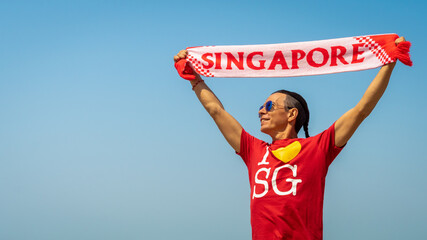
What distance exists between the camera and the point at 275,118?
5465mm

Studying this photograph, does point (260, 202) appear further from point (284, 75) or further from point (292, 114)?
point (284, 75)

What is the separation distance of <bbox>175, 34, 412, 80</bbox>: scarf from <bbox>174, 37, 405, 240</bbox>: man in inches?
16.2

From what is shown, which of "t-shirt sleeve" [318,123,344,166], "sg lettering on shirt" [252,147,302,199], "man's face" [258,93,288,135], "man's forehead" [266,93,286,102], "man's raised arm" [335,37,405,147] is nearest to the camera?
"man's raised arm" [335,37,405,147]

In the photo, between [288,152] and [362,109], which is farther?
[288,152]

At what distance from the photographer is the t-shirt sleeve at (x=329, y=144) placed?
509 cm

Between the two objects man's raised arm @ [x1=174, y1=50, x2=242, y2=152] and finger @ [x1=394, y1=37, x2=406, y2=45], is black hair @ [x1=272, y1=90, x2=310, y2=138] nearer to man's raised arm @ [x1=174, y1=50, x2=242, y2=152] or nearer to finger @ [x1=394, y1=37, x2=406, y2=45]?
man's raised arm @ [x1=174, y1=50, x2=242, y2=152]

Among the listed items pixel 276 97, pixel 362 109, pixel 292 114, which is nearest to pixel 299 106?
pixel 292 114

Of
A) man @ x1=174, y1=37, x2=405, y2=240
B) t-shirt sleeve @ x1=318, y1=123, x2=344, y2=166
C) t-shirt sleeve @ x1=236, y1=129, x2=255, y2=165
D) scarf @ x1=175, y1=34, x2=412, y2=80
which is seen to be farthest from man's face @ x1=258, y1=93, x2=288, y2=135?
scarf @ x1=175, y1=34, x2=412, y2=80

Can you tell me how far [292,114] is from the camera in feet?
18.2

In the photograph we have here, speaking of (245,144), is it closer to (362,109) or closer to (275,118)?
(275,118)

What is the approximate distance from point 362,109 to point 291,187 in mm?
1063

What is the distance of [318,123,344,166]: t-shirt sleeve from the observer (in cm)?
509

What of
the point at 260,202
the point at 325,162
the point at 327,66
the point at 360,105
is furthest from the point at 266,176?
the point at 327,66

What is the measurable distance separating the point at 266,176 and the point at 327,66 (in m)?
1.63
